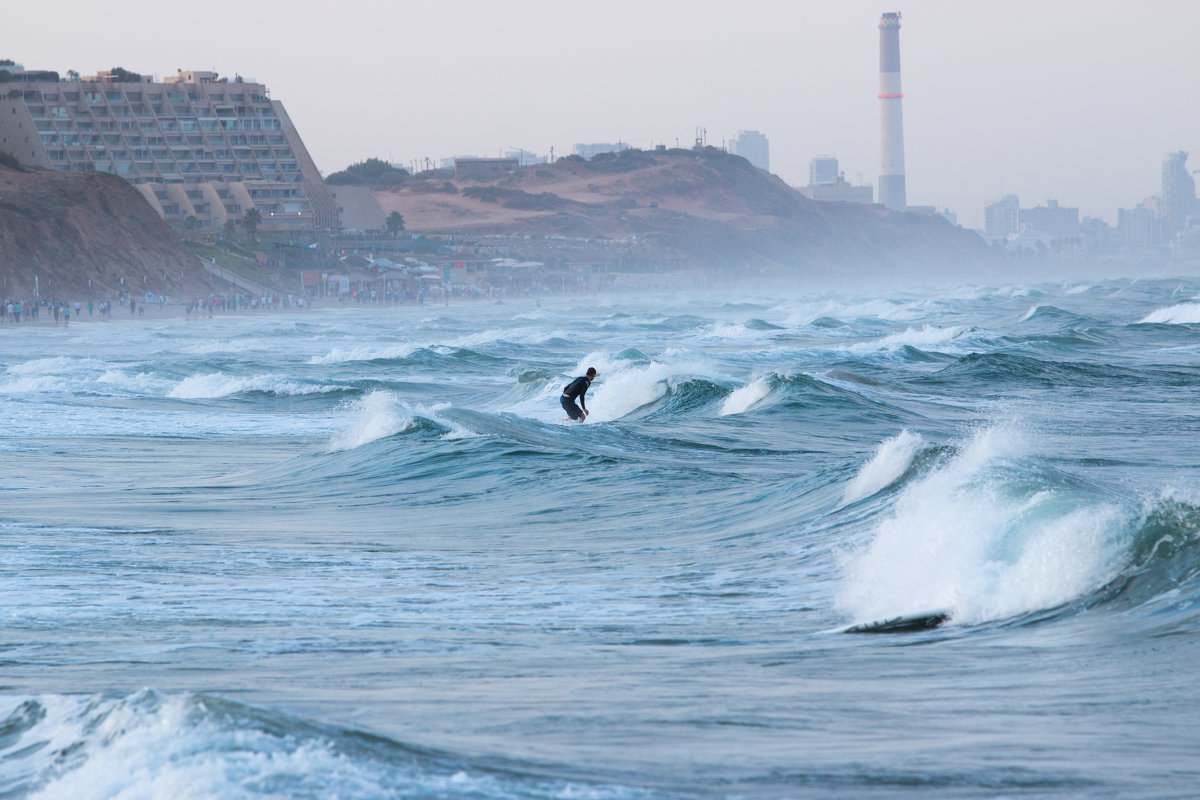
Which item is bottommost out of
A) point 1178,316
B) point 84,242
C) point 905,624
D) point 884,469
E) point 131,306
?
point 1178,316

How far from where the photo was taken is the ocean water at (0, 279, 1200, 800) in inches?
183

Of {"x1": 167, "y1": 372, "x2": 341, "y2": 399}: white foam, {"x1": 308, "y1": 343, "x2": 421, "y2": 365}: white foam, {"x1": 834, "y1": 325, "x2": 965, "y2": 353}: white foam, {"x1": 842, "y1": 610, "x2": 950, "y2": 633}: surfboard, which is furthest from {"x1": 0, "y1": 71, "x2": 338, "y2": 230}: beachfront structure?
{"x1": 842, "y1": 610, "x2": 950, "y2": 633}: surfboard

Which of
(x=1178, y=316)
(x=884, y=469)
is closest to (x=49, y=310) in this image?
(x=1178, y=316)

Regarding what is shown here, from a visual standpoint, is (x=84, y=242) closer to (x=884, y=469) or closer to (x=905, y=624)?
(x=884, y=469)

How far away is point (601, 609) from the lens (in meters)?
8.05

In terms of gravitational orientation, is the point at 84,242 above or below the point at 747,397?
above

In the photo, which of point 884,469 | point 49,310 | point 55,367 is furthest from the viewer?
point 49,310

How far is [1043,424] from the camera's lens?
18.9m

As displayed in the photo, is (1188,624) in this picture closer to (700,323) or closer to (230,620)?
(230,620)

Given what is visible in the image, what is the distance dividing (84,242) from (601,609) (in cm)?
7854

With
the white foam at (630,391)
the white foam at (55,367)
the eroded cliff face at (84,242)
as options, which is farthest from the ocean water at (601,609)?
the eroded cliff face at (84,242)

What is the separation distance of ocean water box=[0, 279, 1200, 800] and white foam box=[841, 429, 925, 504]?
4 centimetres

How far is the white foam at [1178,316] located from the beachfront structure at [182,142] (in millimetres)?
77628

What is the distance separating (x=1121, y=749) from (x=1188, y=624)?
219 cm
